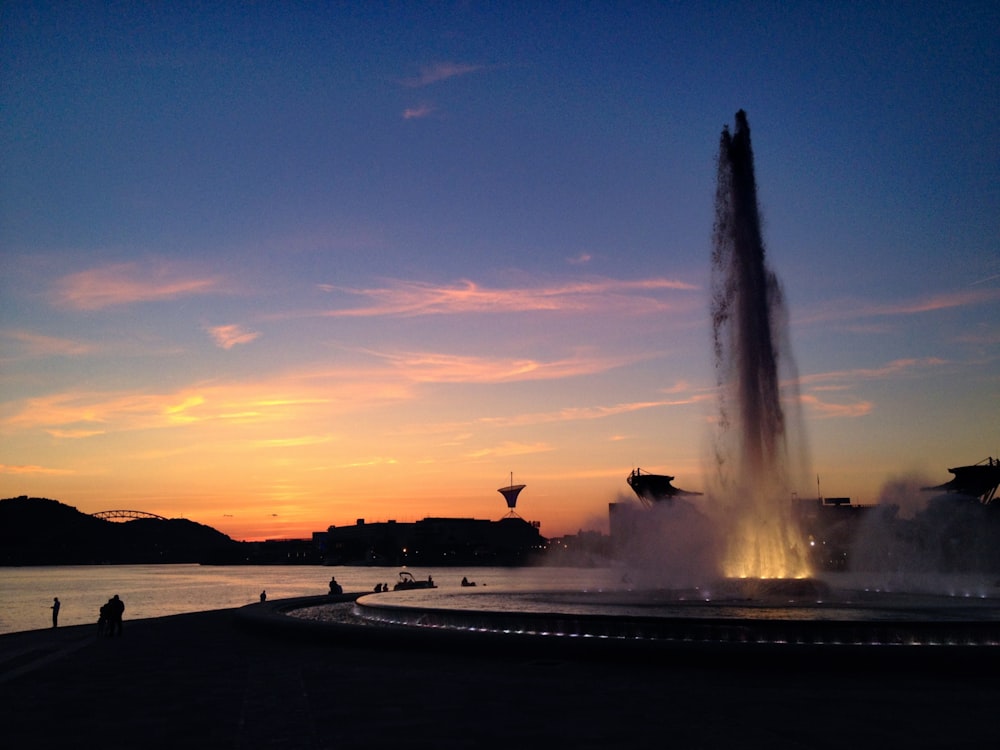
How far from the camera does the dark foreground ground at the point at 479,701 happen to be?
9828 millimetres

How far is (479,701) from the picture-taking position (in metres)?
11.8

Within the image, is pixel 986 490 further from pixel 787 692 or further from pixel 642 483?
pixel 787 692

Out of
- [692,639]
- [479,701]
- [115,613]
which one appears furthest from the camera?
[115,613]

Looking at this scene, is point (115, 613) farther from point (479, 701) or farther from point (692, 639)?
point (692, 639)

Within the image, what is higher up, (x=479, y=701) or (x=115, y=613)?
(x=115, y=613)

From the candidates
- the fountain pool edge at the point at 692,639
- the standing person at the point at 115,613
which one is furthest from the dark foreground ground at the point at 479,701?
the standing person at the point at 115,613

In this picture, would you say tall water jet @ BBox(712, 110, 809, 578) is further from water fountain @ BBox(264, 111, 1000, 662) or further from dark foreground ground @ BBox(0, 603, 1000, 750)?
dark foreground ground @ BBox(0, 603, 1000, 750)

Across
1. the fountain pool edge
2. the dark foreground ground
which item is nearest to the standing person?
the fountain pool edge

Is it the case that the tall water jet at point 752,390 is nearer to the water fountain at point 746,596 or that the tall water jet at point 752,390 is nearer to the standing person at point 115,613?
the water fountain at point 746,596

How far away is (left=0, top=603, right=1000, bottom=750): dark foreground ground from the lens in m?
9.83

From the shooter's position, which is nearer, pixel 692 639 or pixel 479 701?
pixel 479 701

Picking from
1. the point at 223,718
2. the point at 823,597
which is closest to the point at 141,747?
the point at 223,718

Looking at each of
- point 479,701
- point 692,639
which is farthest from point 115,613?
point 692,639

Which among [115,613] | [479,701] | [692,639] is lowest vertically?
[479,701]
